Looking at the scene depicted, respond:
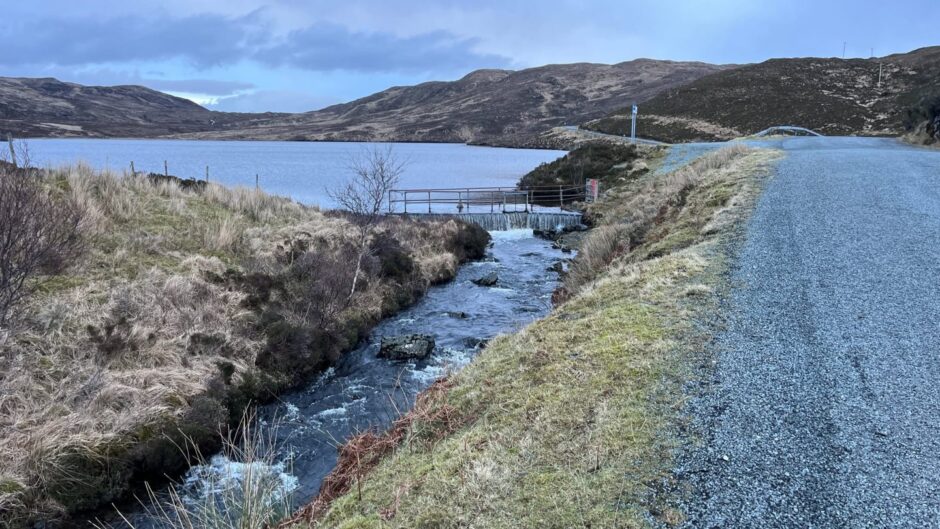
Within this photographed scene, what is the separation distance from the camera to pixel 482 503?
3553 mm

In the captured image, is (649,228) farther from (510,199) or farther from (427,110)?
(427,110)

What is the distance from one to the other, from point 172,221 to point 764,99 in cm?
6289

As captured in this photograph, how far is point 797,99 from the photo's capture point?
57469mm

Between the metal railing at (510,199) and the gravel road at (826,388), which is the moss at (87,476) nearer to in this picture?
the gravel road at (826,388)

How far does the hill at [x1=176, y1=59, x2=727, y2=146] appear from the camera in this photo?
118 meters

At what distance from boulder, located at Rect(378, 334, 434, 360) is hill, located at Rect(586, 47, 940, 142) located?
149 feet

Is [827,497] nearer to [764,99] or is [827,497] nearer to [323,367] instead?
[323,367]

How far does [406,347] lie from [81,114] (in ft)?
614

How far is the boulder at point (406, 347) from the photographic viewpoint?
11.6 m

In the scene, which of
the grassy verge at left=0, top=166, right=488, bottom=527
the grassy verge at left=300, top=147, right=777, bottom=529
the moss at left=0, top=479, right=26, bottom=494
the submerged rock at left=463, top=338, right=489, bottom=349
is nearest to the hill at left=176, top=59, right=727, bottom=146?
the grassy verge at left=0, top=166, right=488, bottom=527

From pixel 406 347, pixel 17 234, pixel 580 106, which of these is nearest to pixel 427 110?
pixel 580 106

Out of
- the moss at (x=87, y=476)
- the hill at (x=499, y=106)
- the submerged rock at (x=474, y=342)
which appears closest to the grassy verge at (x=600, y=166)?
the submerged rock at (x=474, y=342)

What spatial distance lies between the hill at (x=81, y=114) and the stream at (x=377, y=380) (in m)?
125

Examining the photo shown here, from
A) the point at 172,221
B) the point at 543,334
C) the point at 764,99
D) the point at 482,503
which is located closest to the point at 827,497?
the point at 482,503
